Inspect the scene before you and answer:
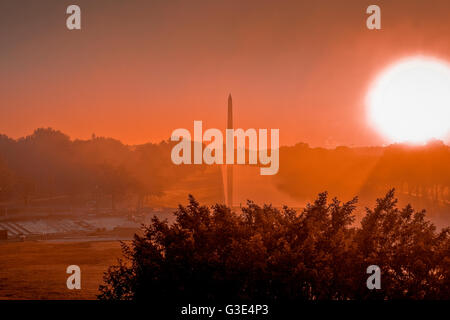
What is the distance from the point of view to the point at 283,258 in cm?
1176

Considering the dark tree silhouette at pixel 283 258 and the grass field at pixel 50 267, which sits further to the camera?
the grass field at pixel 50 267

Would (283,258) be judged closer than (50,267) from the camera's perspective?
Result: Yes

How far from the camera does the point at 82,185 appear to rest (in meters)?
94.6

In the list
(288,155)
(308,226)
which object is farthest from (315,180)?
(308,226)

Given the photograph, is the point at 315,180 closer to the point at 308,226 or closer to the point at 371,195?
the point at 371,195

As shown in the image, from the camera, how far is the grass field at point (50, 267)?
23.4 meters

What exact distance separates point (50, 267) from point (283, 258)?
24446mm

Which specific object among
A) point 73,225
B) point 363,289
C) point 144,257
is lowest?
point 73,225

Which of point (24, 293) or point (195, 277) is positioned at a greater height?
point (195, 277)

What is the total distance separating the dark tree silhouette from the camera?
459 inches

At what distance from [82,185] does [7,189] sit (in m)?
15.4

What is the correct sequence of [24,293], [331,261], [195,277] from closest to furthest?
[195,277] → [331,261] → [24,293]

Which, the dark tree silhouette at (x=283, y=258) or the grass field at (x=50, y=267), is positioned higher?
the dark tree silhouette at (x=283, y=258)

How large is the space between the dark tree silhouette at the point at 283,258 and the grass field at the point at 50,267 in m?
8.69
